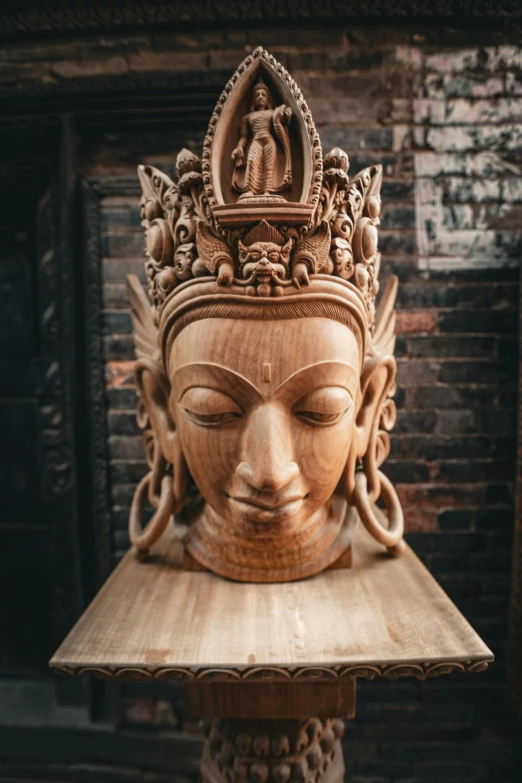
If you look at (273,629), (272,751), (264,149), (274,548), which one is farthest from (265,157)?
(272,751)

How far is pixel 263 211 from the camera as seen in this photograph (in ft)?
3.09

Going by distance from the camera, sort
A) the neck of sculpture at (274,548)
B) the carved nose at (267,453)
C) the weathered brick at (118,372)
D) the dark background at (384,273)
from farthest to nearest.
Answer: the weathered brick at (118,372) → the dark background at (384,273) → the neck of sculpture at (274,548) → the carved nose at (267,453)

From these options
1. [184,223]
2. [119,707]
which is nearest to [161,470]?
[184,223]

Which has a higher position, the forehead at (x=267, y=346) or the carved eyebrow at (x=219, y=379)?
the forehead at (x=267, y=346)

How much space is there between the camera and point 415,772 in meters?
1.72

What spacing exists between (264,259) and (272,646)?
75 cm

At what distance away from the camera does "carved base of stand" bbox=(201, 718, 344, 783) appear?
40.1 inches

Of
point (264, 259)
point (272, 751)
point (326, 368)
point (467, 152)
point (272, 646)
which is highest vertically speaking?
point (467, 152)

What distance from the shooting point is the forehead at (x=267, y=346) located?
3.20 feet

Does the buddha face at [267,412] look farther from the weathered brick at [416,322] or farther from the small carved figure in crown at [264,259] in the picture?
the weathered brick at [416,322]

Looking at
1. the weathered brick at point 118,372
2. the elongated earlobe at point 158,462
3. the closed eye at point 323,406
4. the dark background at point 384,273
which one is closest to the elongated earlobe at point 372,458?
the closed eye at point 323,406

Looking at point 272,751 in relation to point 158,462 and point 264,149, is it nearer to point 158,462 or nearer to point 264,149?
point 158,462

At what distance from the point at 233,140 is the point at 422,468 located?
50.6 inches

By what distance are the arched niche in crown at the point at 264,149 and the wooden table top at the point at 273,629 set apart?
0.80 metres
